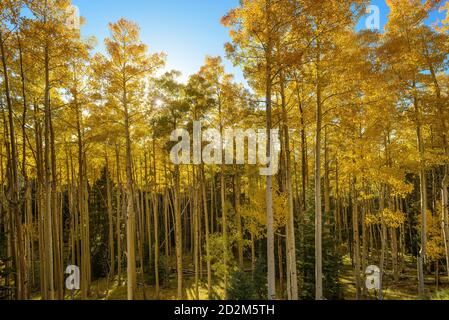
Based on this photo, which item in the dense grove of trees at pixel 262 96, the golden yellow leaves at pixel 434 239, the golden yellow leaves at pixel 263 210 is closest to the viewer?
the dense grove of trees at pixel 262 96

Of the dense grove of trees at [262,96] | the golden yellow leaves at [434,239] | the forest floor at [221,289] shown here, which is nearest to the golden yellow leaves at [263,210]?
the dense grove of trees at [262,96]

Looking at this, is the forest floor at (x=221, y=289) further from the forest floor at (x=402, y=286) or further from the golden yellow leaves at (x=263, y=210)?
the golden yellow leaves at (x=263, y=210)

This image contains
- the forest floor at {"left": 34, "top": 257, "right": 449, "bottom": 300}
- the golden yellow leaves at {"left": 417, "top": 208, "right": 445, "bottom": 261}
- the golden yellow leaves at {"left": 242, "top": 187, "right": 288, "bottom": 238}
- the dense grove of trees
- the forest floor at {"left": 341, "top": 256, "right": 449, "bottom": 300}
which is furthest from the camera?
the forest floor at {"left": 34, "top": 257, "right": 449, "bottom": 300}

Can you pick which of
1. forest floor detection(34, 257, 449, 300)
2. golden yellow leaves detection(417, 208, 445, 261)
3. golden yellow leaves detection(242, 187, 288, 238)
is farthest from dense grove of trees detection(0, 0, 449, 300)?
forest floor detection(34, 257, 449, 300)

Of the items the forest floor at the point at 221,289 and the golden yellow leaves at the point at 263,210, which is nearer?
the golden yellow leaves at the point at 263,210

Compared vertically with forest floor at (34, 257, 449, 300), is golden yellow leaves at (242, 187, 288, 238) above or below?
above

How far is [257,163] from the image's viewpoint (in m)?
15.6

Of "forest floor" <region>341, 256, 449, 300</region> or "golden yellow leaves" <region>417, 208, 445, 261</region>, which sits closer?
"golden yellow leaves" <region>417, 208, 445, 261</region>

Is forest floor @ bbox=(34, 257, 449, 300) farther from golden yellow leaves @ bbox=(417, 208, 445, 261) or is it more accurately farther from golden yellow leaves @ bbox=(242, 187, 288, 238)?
golden yellow leaves @ bbox=(242, 187, 288, 238)

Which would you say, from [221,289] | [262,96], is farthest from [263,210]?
[221,289]

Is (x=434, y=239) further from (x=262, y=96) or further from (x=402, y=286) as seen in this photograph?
(x=262, y=96)

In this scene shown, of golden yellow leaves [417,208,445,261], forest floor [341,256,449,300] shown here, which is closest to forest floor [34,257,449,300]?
forest floor [341,256,449,300]

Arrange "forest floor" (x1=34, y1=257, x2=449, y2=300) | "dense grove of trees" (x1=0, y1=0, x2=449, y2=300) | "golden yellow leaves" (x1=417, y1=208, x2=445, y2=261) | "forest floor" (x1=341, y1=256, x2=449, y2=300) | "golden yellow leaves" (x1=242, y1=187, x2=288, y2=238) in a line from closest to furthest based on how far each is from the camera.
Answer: "dense grove of trees" (x1=0, y1=0, x2=449, y2=300), "golden yellow leaves" (x1=242, y1=187, x2=288, y2=238), "golden yellow leaves" (x1=417, y1=208, x2=445, y2=261), "forest floor" (x1=341, y1=256, x2=449, y2=300), "forest floor" (x1=34, y1=257, x2=449, y2=300)

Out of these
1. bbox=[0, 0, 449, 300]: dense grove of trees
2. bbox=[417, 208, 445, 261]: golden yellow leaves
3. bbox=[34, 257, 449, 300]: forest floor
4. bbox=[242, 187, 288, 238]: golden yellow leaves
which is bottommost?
bbox=[34, 257, 449, 300]: forest floor
